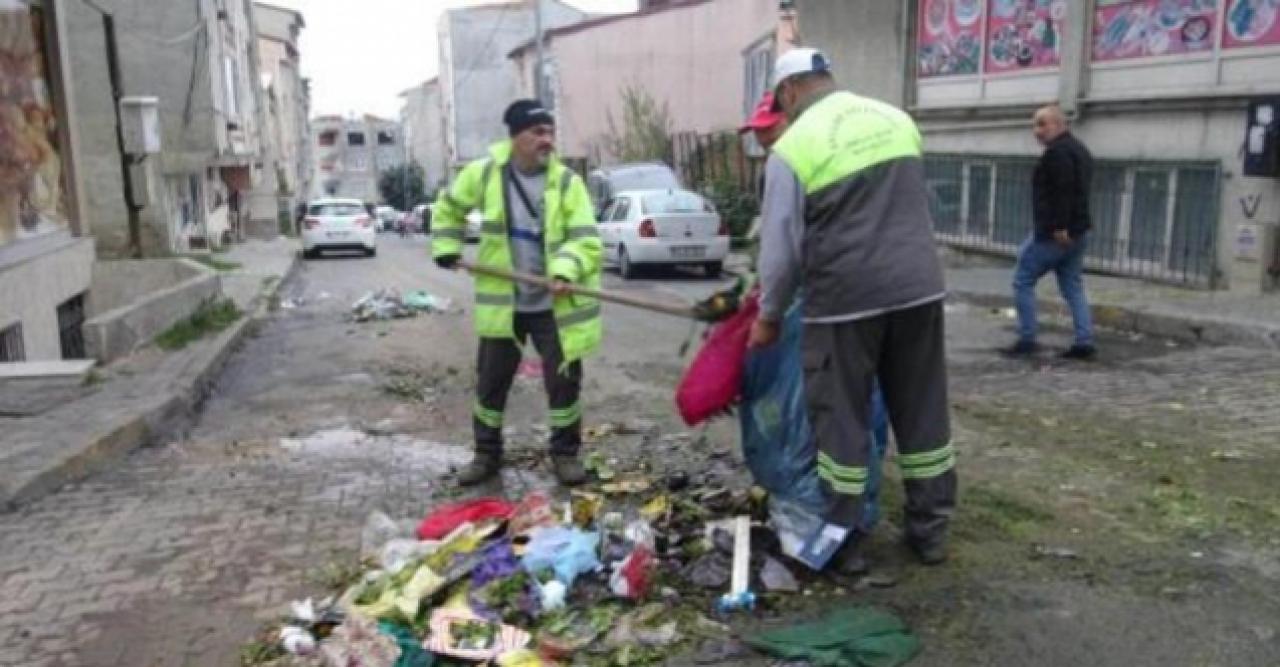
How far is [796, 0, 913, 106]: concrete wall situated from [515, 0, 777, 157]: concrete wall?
9.93 metres

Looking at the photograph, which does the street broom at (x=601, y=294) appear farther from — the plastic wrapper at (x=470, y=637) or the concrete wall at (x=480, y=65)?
the concrete wall at (x=480, y=65)

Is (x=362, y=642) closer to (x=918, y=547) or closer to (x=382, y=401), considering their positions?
(x=918, y=547)

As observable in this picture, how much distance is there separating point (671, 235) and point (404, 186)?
197ft

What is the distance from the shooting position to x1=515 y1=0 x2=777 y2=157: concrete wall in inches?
1153

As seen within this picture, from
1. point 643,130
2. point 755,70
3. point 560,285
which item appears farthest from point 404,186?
point 560,285

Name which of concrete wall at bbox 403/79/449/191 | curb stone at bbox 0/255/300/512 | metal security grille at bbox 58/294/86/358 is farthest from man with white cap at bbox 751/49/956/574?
concrete wall at bbox 403/79/449/191

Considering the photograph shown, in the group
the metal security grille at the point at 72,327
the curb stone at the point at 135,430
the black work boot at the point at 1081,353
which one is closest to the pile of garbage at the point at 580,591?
the curb stone at the point at 135,430

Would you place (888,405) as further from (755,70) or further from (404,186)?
(404,186)

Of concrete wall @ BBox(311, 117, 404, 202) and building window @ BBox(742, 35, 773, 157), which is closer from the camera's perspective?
building window @ BBox(742, 35, 773, 157)

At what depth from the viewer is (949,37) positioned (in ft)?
47.4

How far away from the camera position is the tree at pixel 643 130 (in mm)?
30000

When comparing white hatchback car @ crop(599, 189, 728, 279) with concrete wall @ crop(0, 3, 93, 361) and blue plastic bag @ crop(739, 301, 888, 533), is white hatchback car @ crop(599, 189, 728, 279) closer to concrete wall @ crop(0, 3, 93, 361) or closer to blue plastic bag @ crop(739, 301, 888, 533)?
concrete wall @ crop(0, 3, 93, 361)

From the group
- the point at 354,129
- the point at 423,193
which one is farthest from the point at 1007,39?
the point at 354,129

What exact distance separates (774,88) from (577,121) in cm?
3731
